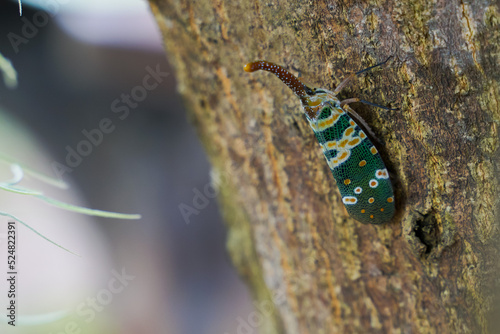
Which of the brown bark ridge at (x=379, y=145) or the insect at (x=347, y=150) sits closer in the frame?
the brown bark ridge at (x=379, y=145)

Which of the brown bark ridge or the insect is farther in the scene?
the insect

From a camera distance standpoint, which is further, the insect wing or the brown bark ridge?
the insect wing

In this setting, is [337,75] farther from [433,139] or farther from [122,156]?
[122,156]

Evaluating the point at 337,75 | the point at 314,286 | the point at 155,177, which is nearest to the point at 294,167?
the point at 337,75
